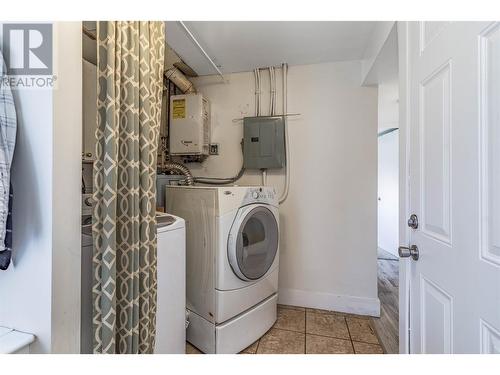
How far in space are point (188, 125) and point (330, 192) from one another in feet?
4.90

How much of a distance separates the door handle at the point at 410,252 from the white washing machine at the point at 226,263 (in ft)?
2.98

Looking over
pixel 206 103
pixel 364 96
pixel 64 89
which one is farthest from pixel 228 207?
pixel 364 96

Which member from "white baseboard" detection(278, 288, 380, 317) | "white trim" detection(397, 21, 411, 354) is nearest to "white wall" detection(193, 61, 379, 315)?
"white baseboard" detection(278, 288, 380, 317)

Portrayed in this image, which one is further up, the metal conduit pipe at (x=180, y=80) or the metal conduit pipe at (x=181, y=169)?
the metal conduit pipe at (x=180, y=80)

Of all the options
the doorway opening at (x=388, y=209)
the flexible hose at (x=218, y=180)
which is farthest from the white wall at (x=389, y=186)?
the flexible hose at (x=218, y=180)

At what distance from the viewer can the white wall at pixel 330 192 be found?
6.92 feet

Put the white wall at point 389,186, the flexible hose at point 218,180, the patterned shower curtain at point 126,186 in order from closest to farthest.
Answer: the patterned shower curtain at point 126,186, the flexible hose at point 218,180, the white wall at point 389,186

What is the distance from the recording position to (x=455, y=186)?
27.8 inches

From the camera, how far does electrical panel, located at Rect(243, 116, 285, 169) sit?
2198 mm

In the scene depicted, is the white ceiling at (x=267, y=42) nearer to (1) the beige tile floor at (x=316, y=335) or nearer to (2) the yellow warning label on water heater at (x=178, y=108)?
(2) the yellow warning label on water heater at (x=178, y=108)

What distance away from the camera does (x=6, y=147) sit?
63 centimetres

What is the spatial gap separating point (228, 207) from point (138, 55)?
93 centimetres

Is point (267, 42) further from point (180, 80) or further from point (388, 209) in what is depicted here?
point (388, 209)
